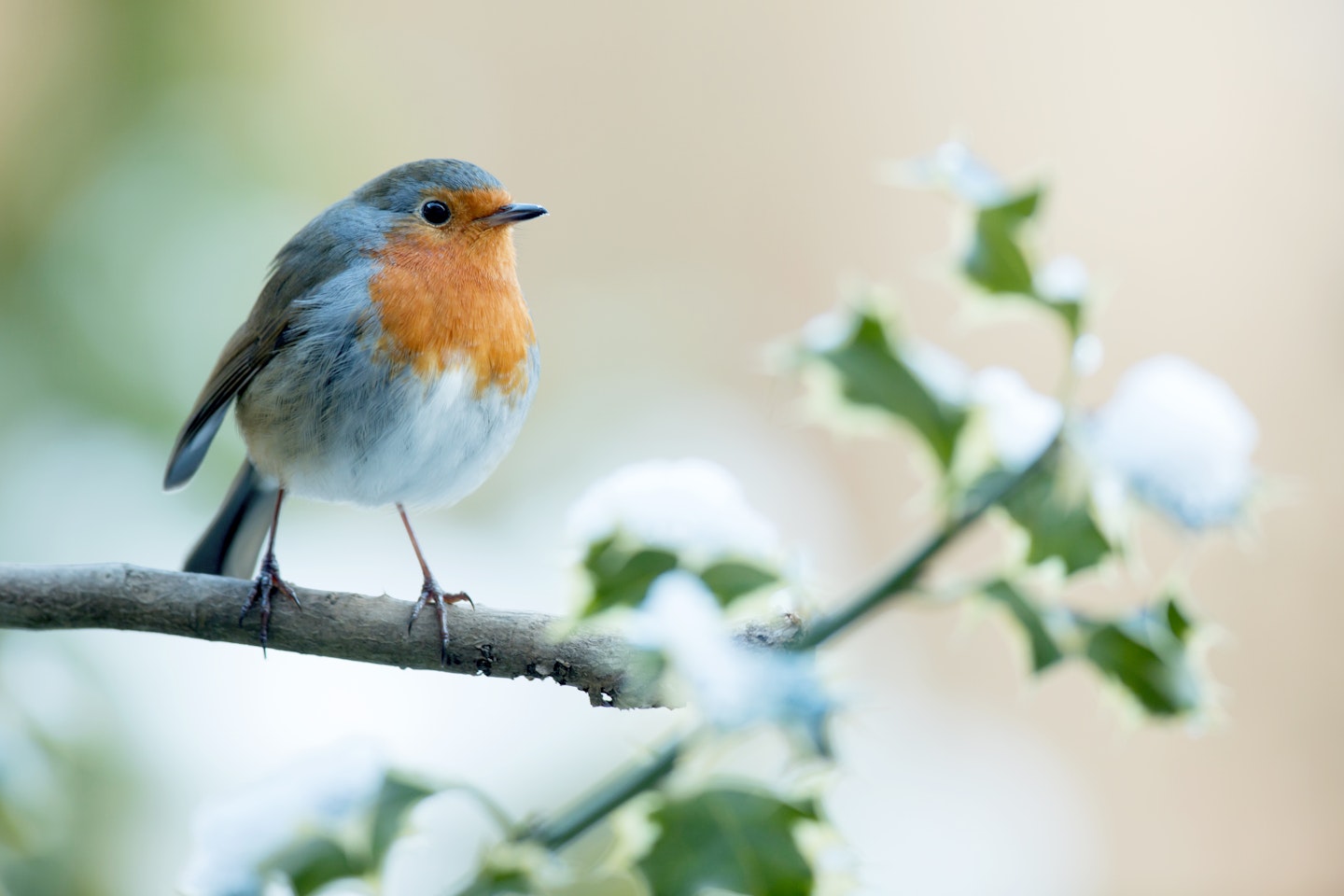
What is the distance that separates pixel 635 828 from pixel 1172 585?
10.1 inches

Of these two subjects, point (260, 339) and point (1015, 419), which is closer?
point (1015, 419)

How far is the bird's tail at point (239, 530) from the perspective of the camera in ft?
6.63

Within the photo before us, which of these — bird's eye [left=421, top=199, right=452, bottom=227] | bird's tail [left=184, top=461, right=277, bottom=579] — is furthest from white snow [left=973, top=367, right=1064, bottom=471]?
bird's tail [left=184, top=461, right=277, bottom=579]

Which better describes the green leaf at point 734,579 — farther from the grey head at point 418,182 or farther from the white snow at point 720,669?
the grey head at point 418,182

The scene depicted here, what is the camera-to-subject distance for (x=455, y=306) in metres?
1.68

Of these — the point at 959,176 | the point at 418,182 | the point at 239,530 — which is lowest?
the point at 239,530

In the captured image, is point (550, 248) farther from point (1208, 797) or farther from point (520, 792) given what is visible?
point (1208, 797)

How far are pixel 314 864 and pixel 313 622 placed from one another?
0.70 m

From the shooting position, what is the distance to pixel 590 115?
3053 millimetres

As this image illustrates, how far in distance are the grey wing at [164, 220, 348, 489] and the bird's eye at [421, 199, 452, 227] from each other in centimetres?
15

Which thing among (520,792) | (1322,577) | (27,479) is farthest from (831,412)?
(1322,577)

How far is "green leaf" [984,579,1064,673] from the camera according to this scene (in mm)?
522

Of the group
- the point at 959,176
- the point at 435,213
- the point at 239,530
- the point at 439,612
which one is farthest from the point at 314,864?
the point at 239,530

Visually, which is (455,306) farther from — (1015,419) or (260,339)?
(1015,419)
